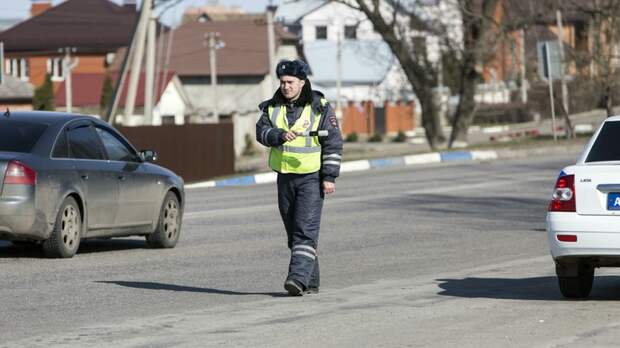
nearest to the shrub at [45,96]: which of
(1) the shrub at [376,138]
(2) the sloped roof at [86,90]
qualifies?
(2) the sloped roof at [86,90]

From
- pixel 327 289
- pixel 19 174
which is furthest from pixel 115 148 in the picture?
pixel 327 289

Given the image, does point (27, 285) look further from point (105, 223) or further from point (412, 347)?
point (412, 347)

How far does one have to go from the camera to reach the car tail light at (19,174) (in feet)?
46.2

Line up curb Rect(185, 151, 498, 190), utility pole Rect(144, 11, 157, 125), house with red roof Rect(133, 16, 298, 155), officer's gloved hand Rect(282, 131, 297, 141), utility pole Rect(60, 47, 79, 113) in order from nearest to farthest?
officer's gloved hand Rect(282, 131, 297, 141)
curb Rect(185, 151, 498, 190)
utility pole Rect(144, 11, 157, 125)
utility pole Rect(60, 47, 79, 113)
house with red roof Rect(133, 16, 298, 155)

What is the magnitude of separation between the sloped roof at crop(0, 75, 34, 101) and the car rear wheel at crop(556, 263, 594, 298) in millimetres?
62718

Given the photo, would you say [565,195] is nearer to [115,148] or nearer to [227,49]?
[115,148]

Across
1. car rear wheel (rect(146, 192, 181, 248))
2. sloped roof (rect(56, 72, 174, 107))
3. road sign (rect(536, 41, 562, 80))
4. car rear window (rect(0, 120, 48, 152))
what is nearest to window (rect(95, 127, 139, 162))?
car rear wheel (rect(146, 192, 181, 248))

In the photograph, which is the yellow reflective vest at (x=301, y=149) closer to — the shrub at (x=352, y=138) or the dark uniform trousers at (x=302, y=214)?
the dark uniform trousers at (x=302, y=214)

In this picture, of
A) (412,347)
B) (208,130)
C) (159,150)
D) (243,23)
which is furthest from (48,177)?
(243,23)

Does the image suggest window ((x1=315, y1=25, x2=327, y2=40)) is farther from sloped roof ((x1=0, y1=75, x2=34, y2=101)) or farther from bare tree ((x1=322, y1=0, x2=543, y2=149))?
bare tree ((x1=322, y1=0, x2=543, y2=149))

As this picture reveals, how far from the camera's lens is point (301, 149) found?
441 inches

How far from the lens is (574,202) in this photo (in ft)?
35.6

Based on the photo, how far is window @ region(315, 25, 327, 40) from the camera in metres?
123

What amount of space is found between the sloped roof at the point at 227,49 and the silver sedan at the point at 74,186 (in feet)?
251
